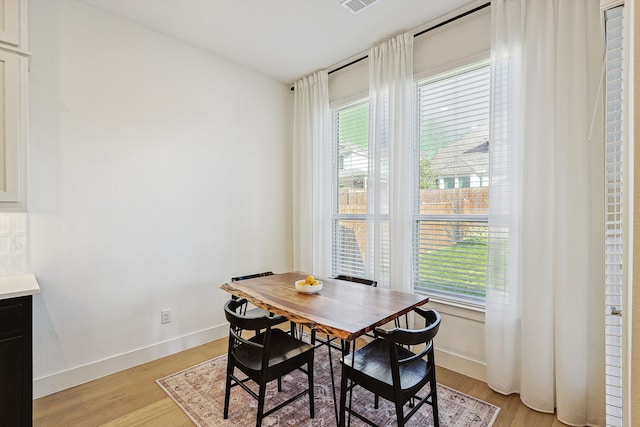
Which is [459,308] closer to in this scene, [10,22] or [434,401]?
[434,401]

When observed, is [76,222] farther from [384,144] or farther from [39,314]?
[384,144]

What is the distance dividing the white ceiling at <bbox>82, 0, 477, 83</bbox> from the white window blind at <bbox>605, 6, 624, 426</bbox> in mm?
1259

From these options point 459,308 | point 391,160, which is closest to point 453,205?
point 391,160

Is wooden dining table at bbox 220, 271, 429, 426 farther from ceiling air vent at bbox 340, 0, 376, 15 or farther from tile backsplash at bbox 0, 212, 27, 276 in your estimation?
ceiling air vent at bbox 340, 0, 376, 15

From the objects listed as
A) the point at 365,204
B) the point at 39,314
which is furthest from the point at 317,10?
the point at 39,314

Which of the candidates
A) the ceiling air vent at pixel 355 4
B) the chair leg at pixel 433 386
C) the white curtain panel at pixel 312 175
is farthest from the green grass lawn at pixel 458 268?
the ceiling air vent at pixel 355 4

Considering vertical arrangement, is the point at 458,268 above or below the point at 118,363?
above

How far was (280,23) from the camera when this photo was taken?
8.76ft

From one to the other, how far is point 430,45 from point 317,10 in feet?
3.40

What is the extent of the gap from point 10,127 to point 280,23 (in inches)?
81.5

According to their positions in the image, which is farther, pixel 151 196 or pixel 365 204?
pixel 365 204

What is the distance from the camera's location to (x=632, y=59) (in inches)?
20.6

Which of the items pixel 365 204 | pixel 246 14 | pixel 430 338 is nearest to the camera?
pixel 430 338

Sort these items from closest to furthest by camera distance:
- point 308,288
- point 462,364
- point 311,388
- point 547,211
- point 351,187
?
1. point 311,388
2. point 547,211
3. point 308,288
4. point 462,364
5. point 351,187
